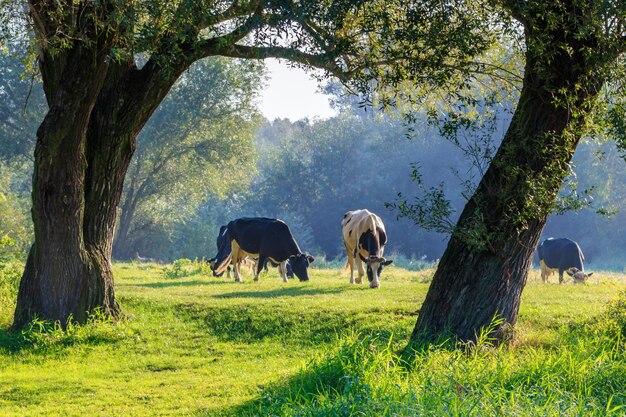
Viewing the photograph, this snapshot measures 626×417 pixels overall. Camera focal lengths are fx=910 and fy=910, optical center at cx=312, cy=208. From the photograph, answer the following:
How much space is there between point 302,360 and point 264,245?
13.6 metres

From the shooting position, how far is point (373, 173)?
72.4 meters

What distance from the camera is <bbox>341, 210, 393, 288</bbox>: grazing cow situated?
75.2ft

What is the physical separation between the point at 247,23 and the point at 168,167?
37320 mm

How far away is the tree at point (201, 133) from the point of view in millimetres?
46625


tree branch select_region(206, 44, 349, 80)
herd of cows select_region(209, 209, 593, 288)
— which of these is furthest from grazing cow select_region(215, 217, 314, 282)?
tree branch select_region(206, 44, 349, 80)

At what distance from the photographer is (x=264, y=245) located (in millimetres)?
26734

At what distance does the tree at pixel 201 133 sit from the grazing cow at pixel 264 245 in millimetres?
19033

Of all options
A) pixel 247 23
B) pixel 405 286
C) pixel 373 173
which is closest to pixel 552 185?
pixel 247 23

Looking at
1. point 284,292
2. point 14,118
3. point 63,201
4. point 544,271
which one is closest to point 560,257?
point 544,271

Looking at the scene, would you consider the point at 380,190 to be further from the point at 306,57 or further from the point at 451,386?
the point at 451,386

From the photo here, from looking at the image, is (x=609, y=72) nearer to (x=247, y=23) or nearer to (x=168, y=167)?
(x=247, y=23)

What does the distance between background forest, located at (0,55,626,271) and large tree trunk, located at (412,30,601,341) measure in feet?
92.4

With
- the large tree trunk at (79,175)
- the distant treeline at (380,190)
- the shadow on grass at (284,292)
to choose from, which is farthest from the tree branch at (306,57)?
the distant treeline at (380,190)

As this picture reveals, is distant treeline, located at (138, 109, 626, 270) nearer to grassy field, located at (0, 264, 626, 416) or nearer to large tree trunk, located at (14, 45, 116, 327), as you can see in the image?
grassy field, located at (0, 264, 626, 416)
